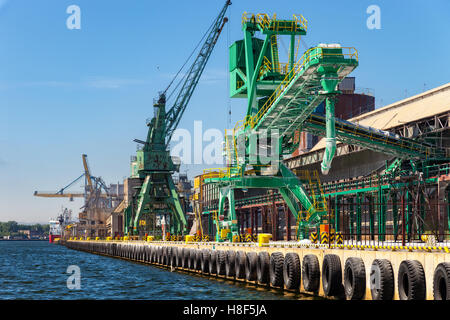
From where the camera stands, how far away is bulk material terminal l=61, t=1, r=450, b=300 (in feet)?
91.0

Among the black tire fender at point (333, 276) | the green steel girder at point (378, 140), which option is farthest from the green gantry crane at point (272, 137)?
the black tire fender at point (333, 276)

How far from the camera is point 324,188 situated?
2810 inches

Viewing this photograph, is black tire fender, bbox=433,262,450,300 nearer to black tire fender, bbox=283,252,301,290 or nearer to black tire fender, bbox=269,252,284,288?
black tire fender, bbox=283,252,301,290

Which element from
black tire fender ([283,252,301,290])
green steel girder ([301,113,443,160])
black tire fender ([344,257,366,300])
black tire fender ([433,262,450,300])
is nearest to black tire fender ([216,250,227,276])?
black tire fender ([283,252,301,290])

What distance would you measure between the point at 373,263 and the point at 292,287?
809 cm

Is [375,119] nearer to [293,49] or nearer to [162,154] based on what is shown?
[293,49]

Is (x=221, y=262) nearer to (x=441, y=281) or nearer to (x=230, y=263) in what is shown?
(x=230, y=263)

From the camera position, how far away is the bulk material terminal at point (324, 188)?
27734 millimetres

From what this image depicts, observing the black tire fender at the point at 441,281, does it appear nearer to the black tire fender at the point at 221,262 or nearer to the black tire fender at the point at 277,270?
the black tire fender at the point at 277,270

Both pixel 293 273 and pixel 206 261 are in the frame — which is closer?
pixel 293 273

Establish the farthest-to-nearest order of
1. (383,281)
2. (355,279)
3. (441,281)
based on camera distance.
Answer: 1. (355,279)
2. (383,281)
3. (441,281)

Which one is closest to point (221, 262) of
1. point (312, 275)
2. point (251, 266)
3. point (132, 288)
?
point (132, 288)

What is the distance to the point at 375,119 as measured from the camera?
253 feet

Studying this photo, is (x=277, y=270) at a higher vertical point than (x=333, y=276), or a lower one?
lower
